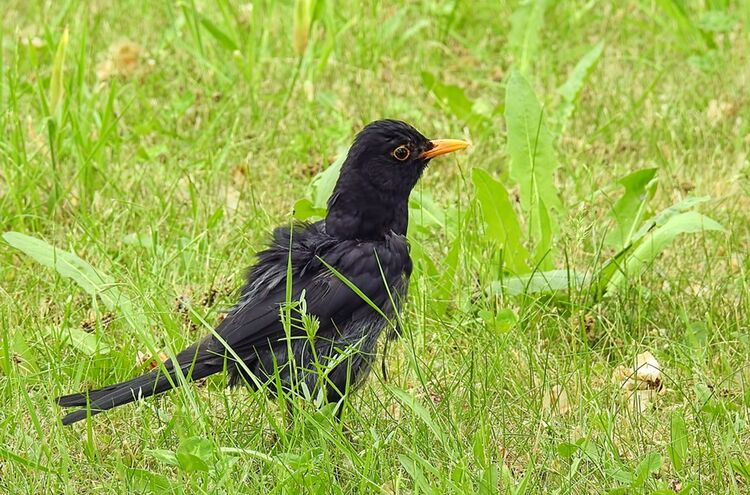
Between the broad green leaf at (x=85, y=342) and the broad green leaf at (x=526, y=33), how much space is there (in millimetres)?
3101

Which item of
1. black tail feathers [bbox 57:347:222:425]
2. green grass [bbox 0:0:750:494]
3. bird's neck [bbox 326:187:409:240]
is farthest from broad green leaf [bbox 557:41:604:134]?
black tail feathers [bbox 57:347:222:425]

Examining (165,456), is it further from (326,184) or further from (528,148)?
(528,148)

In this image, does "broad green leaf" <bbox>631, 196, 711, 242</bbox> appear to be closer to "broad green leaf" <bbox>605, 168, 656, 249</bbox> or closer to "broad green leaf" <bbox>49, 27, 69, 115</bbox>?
"broad green leaf" <bbox>605, 168, 656, 249</bbox>

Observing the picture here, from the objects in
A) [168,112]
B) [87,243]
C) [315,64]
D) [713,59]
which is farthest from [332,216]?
[713,59]

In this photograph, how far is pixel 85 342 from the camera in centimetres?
427

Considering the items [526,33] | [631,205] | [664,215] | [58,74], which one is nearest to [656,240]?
[664,215]

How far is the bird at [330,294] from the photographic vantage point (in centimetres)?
376

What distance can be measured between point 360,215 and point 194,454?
3.78ft

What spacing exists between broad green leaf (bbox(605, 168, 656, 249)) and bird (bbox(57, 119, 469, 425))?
1011mm

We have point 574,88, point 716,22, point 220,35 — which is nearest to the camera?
point 574,88

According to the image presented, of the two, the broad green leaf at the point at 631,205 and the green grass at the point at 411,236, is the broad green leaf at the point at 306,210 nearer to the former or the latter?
the green grass at the point at 411,236

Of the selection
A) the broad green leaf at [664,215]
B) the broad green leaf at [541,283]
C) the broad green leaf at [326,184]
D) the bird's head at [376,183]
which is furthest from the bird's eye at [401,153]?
the broad green leaf at [664,215]

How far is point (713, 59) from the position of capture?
22.3 ft

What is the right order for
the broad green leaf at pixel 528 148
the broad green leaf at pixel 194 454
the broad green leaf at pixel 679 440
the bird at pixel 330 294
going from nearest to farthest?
the broad green leaf at pixel 194 454 < the broad green leaf at pixel 679 440 < the bird at pixel 330 294 < the broad green leaf at pixel 528 148
